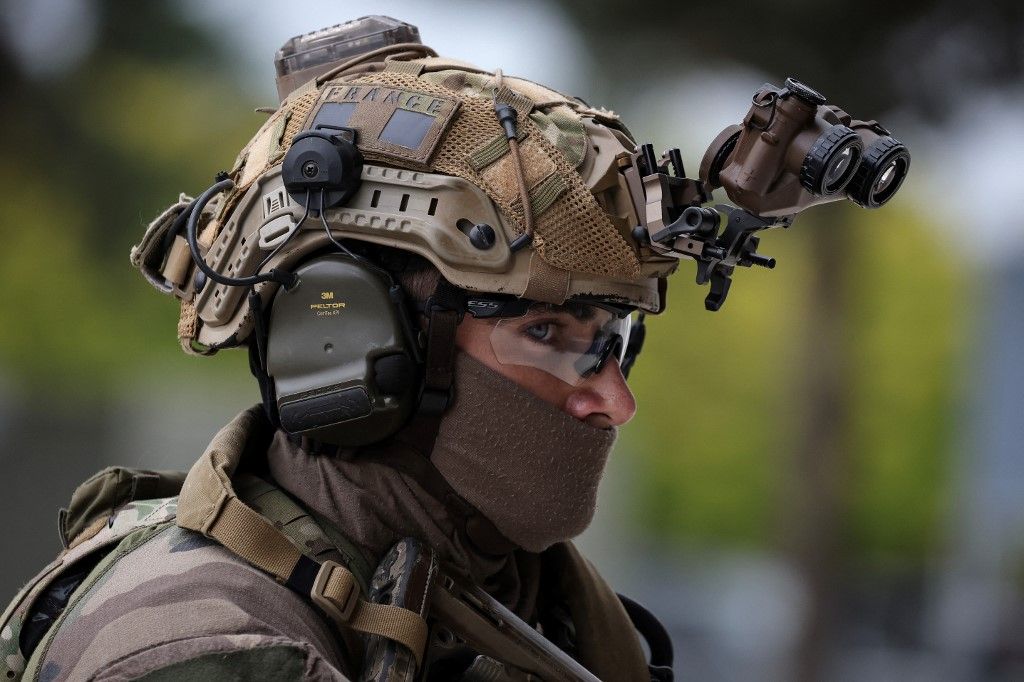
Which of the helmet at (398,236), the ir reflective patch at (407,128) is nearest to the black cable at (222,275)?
the helmet at (398,236)

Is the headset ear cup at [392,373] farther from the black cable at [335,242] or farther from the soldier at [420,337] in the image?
the black cable at [335,242]

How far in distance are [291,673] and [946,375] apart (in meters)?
10.6

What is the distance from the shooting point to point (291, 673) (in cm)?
202

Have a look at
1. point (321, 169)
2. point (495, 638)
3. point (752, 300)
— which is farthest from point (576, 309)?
point (752, 300)

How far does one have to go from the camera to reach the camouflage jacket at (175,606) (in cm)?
202

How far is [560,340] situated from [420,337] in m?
0.32

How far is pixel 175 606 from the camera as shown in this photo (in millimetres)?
2121

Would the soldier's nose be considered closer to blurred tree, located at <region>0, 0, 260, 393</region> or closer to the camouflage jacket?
the camouflage jacket

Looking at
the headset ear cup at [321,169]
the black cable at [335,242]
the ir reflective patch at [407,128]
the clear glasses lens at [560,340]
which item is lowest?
the clear glasses lens at [560,340]

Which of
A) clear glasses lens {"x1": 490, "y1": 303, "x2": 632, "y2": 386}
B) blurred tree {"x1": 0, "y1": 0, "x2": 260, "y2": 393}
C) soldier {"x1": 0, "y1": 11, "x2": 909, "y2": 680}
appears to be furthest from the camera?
blurred tree {"x1": 0, "y1": 0, "x2": 260, "y2": 393}

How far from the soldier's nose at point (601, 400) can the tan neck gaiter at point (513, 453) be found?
0.03m

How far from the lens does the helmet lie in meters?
2.40

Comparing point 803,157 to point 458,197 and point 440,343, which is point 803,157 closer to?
point 458,197

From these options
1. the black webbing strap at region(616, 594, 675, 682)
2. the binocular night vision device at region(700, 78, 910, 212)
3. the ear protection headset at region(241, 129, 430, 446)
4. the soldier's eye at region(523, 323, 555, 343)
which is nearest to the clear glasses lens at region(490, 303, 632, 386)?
the soldier's eye at region(523, 323, 555, 343)
